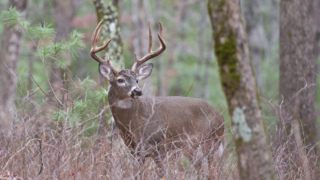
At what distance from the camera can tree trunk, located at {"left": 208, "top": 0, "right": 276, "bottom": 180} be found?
3.27m

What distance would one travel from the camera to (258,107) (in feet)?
10.8

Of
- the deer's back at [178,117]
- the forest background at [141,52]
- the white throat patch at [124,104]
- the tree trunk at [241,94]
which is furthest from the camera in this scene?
the forest background at [141,52]

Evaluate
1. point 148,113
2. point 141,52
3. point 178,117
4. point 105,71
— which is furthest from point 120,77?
point 141,52

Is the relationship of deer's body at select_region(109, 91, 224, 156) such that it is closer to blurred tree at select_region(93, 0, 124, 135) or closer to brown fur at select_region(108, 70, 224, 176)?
brown fur at select_region(108, 70, 224, 176)

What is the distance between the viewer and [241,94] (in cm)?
328

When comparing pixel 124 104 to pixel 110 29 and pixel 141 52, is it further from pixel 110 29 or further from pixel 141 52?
pixel 141 52

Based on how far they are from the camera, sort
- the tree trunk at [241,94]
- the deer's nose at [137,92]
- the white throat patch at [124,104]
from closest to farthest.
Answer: the tree trunk at [241,94] → the deer's nose at [137,92] → the white throat patch at [124,104]

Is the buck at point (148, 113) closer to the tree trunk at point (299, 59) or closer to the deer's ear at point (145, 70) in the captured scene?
the deer's ear at point (145, 70)

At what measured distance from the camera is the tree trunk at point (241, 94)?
3273mm

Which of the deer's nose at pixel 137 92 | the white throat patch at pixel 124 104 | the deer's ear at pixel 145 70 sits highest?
the deer's ear at pixel 145 70

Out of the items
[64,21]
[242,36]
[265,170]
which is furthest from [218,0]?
[64,21]

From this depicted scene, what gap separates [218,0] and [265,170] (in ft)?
5.02

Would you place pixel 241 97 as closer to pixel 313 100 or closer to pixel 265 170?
pixel 265 170

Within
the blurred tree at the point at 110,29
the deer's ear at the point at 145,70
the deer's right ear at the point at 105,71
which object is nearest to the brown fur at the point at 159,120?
the deer's right ear at the point at 105,71
